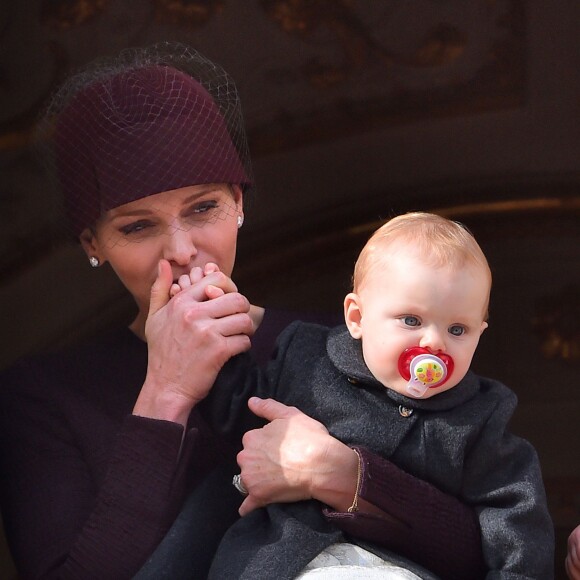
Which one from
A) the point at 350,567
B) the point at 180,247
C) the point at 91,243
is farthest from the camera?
the point at 91,243

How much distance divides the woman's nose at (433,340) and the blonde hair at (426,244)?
97 mm

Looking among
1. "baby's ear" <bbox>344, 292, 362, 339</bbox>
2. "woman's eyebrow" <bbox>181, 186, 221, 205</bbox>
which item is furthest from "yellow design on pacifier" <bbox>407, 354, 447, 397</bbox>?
"woman's eyebrow" <bbox>181, 186, 221, 205</bbox>

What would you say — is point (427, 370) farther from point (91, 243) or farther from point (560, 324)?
point (560, 324)

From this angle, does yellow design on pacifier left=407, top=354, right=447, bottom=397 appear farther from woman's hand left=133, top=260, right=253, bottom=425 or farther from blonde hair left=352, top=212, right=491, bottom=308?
woman's hand left=133, top=260, right=253, bottom=425

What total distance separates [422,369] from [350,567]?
0.97 ft

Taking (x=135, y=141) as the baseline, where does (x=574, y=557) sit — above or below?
below

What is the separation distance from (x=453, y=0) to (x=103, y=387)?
1143mm

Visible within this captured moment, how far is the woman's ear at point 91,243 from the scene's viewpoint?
228cm

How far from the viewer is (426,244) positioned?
6.27ft

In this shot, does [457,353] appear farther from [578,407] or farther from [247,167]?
[578,407]

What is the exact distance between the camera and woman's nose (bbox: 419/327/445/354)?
189 centimetres

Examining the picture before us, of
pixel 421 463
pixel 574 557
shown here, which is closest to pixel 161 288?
pixel 421 463

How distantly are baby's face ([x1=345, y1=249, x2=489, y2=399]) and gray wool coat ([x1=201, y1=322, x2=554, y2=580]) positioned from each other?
43 mm

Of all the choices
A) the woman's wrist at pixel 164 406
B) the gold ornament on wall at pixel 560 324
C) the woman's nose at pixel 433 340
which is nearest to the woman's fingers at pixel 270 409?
the woman's wrist at pixel 164 406
